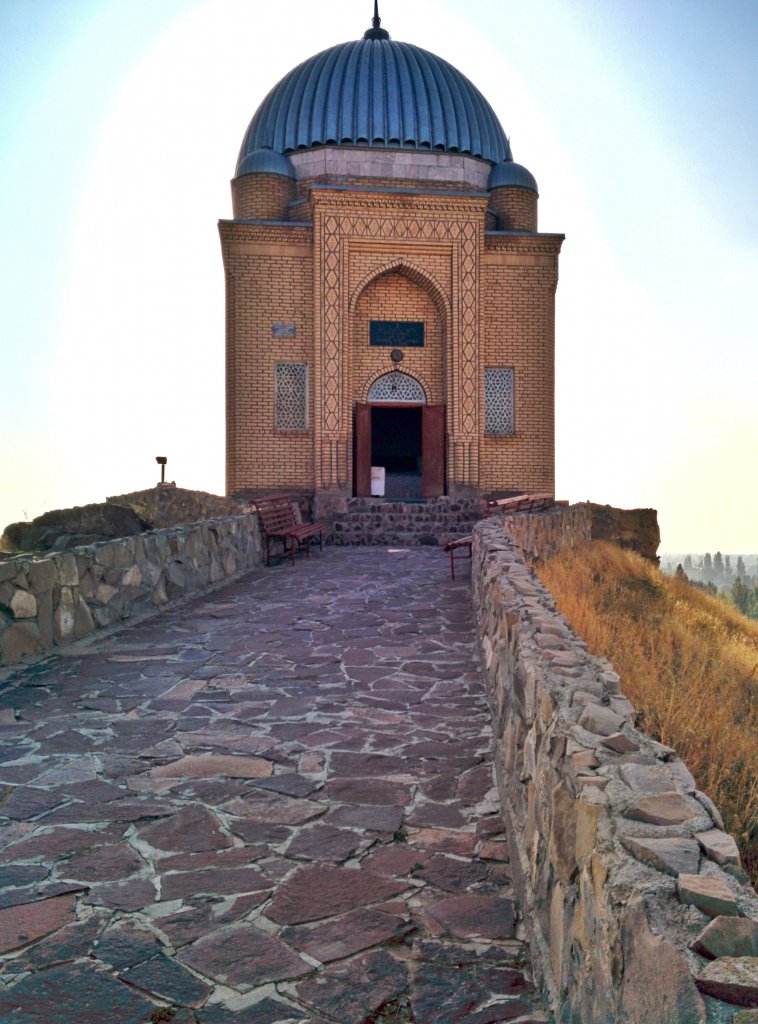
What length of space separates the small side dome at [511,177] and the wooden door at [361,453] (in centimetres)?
798

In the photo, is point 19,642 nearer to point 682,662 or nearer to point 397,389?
point 682,662

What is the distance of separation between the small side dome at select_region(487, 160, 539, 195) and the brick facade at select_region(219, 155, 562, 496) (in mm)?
2231

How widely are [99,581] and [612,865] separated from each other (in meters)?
6.62

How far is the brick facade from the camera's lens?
65.6 feet

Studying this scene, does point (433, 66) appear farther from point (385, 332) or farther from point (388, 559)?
point (388, 559)

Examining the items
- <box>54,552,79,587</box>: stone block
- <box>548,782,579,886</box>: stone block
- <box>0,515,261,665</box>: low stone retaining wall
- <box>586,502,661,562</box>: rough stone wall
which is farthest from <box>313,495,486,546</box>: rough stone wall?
<box>548,782,579,886</box>: stone block

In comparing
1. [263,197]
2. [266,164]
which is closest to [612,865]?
[263,197]

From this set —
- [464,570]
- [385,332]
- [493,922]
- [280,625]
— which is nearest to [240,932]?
[493,922]

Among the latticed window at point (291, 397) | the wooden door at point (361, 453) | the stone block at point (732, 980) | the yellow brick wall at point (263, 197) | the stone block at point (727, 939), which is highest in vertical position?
the yellow brick wall at point (263, 197)

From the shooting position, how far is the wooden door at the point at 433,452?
2077cm

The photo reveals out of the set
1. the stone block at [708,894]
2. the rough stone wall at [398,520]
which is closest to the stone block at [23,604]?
the stone block at [708,894]

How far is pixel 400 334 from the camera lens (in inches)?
834

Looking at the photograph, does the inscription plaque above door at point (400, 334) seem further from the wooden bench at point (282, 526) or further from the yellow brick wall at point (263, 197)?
the wooden bench at point (282, 526)

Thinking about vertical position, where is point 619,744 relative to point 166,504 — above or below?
below
